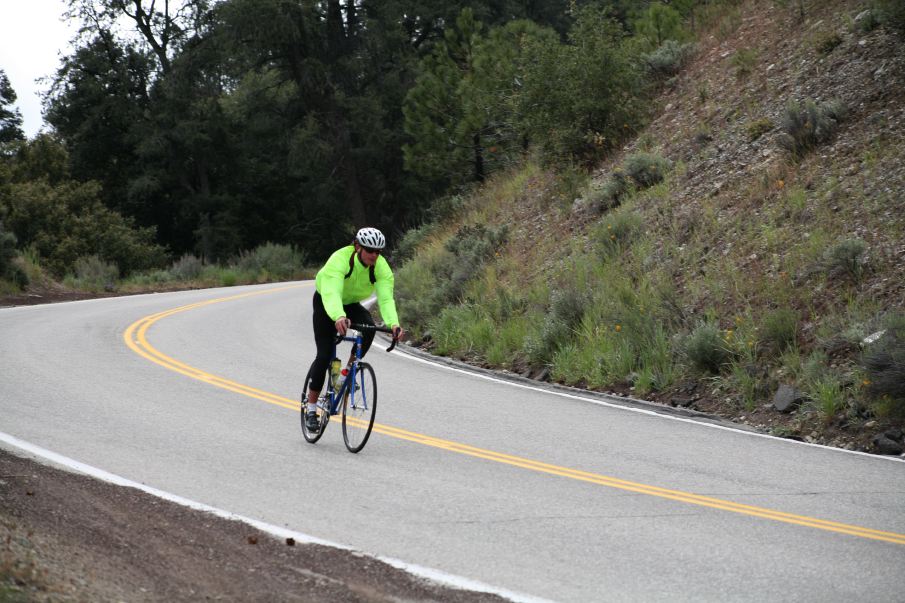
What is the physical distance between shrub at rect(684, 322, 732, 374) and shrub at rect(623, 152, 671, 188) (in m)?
6.48

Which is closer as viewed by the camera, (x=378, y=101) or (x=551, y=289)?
(x=551, y=289)

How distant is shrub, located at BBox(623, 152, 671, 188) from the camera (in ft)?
60.9

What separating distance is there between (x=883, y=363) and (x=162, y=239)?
47147 mm

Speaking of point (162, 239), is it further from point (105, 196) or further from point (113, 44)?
point (113, 44)

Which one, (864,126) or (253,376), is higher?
(864,126)

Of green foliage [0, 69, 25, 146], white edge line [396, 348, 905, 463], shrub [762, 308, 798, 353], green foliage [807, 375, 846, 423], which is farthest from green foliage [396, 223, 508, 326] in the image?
green foliage [0, 69, 25, 146]

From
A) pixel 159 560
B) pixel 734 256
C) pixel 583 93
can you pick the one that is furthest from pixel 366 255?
pixel 583 93

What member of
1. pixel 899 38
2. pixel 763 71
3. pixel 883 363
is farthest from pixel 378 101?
pixel 883 363

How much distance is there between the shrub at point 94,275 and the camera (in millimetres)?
30328

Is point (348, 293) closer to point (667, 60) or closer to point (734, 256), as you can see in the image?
point (734, 256)

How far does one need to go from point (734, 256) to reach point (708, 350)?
2.59 metres

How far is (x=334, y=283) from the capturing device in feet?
30.4

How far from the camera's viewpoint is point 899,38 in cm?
1666

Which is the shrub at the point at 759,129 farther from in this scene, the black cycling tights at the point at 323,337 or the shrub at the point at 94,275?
the shrub at the point at 94,275
